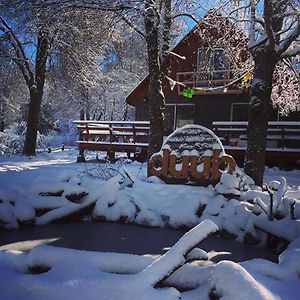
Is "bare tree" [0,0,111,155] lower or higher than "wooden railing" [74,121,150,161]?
higher

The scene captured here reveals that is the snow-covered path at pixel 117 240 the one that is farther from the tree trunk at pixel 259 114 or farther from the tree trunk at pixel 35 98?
the tree trunk at pixel 35 98

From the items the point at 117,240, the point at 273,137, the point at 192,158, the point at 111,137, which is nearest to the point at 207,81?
the point at 273,137

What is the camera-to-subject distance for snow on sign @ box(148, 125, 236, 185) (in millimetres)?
6684

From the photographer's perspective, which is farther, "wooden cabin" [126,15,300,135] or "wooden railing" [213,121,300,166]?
"wooden cabin" [126,15,300,135]

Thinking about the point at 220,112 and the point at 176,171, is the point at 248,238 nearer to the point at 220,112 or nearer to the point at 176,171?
the point at 176,171

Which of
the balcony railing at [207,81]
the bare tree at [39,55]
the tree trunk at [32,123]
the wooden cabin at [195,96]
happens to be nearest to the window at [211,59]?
the wooden cabin at [195,96]

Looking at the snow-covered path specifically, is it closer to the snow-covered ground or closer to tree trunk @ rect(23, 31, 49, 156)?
the snow-covered ground

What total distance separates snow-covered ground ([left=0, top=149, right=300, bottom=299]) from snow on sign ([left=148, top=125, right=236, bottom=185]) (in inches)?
14.8

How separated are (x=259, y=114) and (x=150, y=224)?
320 cm

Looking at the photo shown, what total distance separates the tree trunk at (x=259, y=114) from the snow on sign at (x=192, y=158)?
621 millimetres

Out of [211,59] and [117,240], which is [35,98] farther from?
[117,240]

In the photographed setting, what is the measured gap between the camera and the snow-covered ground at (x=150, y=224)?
2334 millimetres

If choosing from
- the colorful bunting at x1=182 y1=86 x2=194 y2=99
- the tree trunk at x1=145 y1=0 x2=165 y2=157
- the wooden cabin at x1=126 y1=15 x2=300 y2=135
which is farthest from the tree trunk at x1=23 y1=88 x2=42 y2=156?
the tree trunk at x1=145 y1=0 x2=165 y2=157

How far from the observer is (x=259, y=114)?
7059mm
